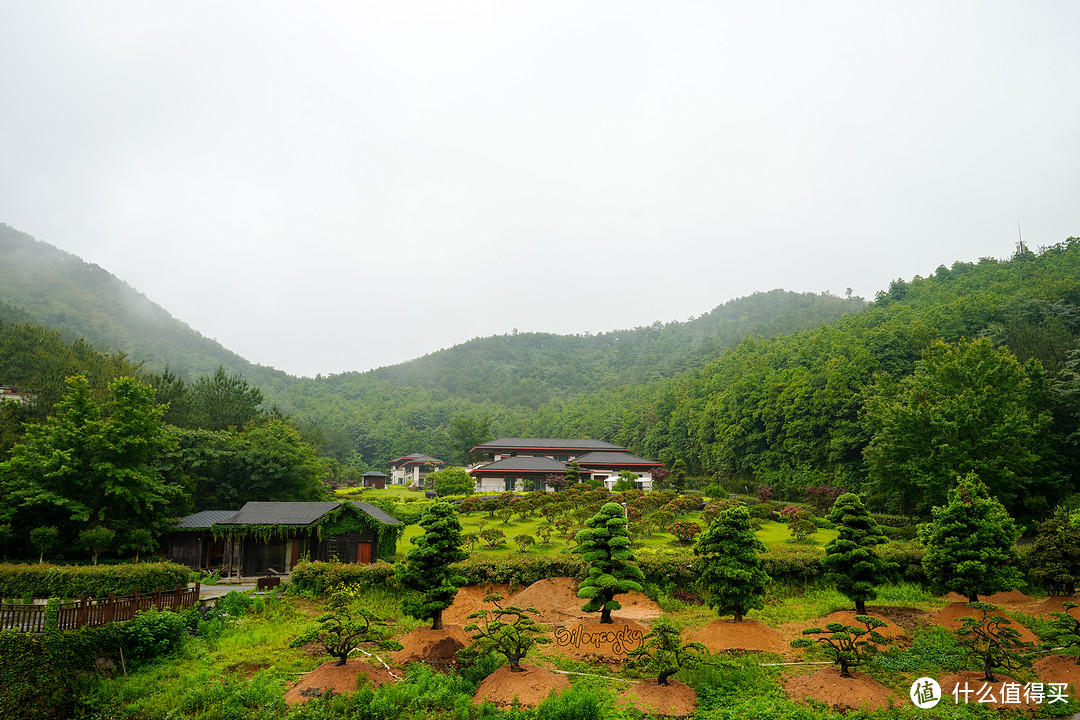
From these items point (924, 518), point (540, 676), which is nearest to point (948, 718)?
point (540, 676)

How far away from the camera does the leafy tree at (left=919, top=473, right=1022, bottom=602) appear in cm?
1361

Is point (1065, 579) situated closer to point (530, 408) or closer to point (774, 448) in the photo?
point (774, 448)

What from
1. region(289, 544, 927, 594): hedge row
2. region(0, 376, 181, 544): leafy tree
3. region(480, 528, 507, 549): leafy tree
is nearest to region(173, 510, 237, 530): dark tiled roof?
region(0, 376, 181, 544): leafy tree

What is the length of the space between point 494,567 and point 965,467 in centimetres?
2061

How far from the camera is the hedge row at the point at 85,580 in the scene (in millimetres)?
14031

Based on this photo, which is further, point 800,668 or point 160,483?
point 160,483

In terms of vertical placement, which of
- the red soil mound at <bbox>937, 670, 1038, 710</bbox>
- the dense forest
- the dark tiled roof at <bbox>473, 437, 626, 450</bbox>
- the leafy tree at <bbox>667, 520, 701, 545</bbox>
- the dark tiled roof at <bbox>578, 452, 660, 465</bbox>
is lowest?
the red soil mound at <bbox>937, 670, 1038, 710</bbox>

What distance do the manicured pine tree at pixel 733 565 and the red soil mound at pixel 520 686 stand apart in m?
4.56

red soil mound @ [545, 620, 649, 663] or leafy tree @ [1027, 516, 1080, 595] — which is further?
leafy tree @ [1027, 516, 1080, 595]

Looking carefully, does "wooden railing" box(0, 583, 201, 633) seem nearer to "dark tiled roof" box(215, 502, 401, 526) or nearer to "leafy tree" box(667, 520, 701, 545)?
"dark tiled roof" box(215, 502, 401, 526)

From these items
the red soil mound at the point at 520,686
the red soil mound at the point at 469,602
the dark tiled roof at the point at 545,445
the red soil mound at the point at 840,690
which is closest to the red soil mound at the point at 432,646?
the red soil mound at the point at 520,686

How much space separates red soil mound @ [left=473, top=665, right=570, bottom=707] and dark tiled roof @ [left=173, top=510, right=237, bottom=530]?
58.5ft

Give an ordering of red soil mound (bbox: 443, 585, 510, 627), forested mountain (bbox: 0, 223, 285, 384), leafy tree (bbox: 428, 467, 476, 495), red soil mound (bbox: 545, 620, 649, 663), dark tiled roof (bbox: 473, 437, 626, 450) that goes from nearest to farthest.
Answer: red soil mound (bbox: 545, 620, 649, 663) → red soil mound (bbox: 443, 585, 510, 627) → leafy tree (bbox: 428, 467, 476, 495) → dark tiled roof (bbox: 473, 437, 626, 450) → forested mountain (bbox: 0, 223, 285, 384)

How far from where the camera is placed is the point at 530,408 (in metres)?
109
